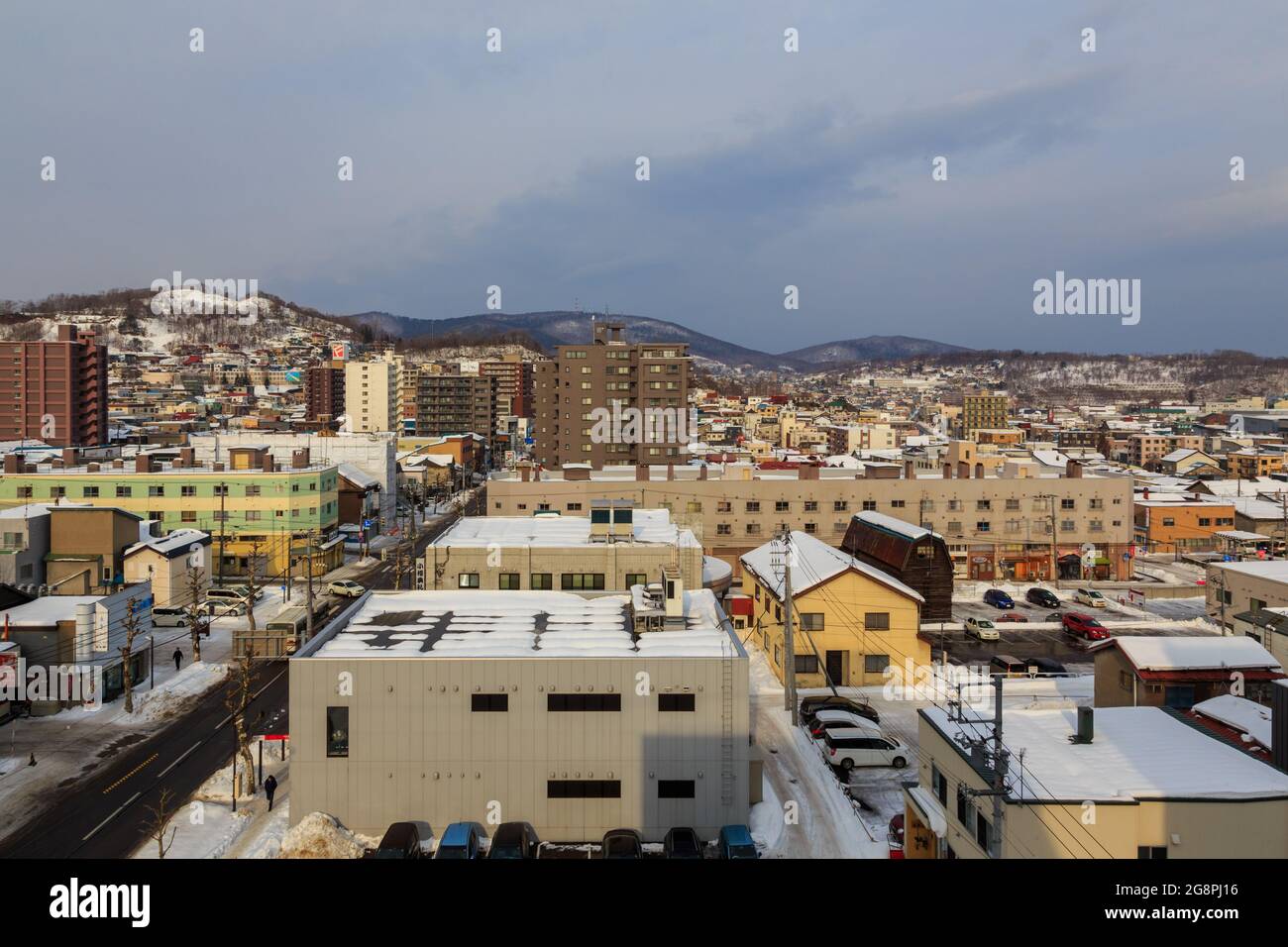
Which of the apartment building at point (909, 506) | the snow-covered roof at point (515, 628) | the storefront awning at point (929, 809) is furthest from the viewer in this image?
the apartment building at point (909, 506)

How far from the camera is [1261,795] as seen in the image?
9.62m

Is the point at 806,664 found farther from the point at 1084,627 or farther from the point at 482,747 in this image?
the point at 482,747

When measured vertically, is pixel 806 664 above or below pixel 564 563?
below

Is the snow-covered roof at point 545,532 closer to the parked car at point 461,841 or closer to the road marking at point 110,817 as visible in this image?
the road marking at point 110,817

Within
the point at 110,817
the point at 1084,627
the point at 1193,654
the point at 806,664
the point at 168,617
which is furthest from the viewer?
the point at 168,617

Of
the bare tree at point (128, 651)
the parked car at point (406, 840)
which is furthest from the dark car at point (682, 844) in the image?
the bare tree at point (128, 651)

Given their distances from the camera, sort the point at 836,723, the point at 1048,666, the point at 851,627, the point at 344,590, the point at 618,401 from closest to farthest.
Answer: the point at 836,723
the point at 851,627
the point at 1048,666
the point at 344,590
the point at 618,401

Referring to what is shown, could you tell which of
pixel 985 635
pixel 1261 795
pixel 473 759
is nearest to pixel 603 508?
pixel 473 759

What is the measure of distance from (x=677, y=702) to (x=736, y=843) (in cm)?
228

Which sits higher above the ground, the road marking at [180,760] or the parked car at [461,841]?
the parked car at [461,841]

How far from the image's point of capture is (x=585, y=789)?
14.2 meters

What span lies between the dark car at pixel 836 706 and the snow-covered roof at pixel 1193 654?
5.27m

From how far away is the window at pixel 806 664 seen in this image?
75.3ft

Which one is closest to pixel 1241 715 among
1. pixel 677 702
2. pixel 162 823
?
pixel 677 702
